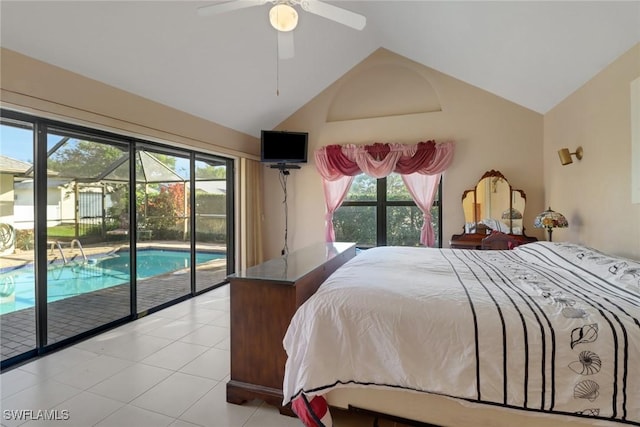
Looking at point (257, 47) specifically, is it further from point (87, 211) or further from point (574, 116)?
point (574, 116)

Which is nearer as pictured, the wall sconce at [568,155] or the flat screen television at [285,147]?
the wall sconce at [568,155]

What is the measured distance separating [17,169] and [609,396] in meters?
3.77

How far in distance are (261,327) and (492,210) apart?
331cm

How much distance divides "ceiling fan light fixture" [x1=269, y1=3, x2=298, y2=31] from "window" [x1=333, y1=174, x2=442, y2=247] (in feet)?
9.24

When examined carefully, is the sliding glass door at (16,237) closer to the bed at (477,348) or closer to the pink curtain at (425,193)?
the bed at (477,348)

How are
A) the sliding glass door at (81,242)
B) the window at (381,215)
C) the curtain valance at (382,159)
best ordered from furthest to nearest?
the window at (381,215) → the curtain valance at (382,159) → the sliding glass door at (81,242)

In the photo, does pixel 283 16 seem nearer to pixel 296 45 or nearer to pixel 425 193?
pixel 296 45

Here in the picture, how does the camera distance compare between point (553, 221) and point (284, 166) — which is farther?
point (284, 166)

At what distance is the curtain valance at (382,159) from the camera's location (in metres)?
3.89

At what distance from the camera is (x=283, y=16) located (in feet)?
5.96

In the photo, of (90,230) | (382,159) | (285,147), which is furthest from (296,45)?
(90,230)

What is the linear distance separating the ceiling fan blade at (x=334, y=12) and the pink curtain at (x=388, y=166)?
7.43 ft

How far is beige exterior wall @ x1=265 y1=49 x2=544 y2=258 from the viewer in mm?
3715

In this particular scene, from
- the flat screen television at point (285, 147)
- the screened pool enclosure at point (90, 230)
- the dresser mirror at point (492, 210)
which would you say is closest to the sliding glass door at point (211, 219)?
the screened pool enclosure at point (90, 230)
